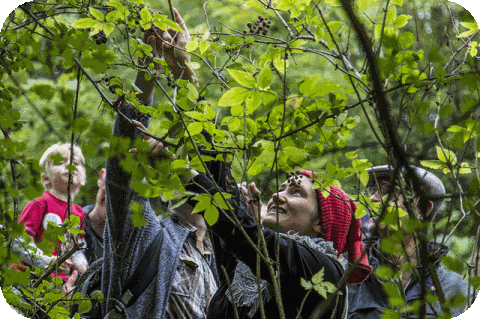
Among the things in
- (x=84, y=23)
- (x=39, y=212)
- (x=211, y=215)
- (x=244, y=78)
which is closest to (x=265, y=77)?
(x=244, y=78)

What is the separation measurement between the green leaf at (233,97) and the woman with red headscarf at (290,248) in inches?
14.0

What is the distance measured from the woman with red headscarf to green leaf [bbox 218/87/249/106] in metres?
0.35

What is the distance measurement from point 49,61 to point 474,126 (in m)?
1.29

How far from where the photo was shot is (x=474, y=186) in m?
1.18

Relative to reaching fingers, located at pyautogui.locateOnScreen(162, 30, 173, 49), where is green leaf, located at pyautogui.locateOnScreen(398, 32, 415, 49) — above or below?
below

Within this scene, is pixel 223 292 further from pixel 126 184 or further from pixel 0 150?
pixel 0 150

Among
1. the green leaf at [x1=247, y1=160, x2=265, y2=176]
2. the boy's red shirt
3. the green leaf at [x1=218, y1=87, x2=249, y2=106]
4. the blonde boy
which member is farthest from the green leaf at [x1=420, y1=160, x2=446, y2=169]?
the boy's red shirt

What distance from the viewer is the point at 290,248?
194 centimetres

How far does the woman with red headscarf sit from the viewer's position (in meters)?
1.81

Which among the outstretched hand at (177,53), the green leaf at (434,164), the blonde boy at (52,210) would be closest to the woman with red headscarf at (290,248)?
the green leaf at (434,164)

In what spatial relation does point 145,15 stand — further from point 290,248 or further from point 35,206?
point 35,206

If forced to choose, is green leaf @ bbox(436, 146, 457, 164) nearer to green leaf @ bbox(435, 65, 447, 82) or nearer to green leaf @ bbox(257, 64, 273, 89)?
green leaf @ bbox(435, 65, 447, 82)

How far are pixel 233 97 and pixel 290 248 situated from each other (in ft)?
2.61

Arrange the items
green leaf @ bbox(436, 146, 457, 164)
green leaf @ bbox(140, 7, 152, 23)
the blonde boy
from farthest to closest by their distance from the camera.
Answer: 1. the blonde boy
2. green leaf @ bbox(140, 7, 152, 23)
3. green leaf @ bbox(436, 146, 457, 164)
